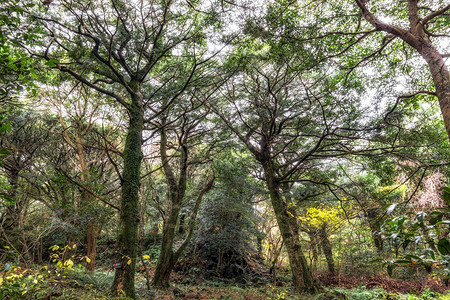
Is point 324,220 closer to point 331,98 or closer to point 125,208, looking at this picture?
point 331,98

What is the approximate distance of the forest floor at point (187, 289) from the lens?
85.0 inches

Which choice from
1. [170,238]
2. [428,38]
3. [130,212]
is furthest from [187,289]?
[428,38]

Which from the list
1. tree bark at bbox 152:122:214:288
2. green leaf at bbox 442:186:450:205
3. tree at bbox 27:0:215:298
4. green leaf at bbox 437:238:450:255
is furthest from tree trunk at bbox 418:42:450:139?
tree bark at bbox 152:122:214:288

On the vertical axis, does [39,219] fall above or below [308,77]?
below

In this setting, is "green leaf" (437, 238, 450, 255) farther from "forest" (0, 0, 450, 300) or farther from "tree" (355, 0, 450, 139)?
"tree" (355, 0, 450, 139)

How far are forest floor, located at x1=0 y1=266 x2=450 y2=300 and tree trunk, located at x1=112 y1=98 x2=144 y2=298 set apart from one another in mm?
334

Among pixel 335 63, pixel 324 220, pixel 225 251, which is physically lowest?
pixel 225 251

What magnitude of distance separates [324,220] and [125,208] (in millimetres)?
5306

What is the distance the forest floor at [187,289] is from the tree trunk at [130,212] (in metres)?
0.33

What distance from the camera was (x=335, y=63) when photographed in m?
5.26

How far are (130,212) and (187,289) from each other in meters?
3.89

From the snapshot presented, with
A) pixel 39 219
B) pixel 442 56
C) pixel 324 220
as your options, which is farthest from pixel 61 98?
pixel 442 56

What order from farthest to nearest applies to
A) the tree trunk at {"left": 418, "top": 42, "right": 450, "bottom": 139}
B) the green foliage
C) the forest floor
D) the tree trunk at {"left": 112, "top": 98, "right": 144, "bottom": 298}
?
the green foliage < the tree trunk at {"left": 112, "top": 98, "right": 144, "bottom": 298} < the tree trunk at {"left": 418, "top": 42, "right": 450, "bottom": 139} < the forest floor

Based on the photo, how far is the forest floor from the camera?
216 centimetres
